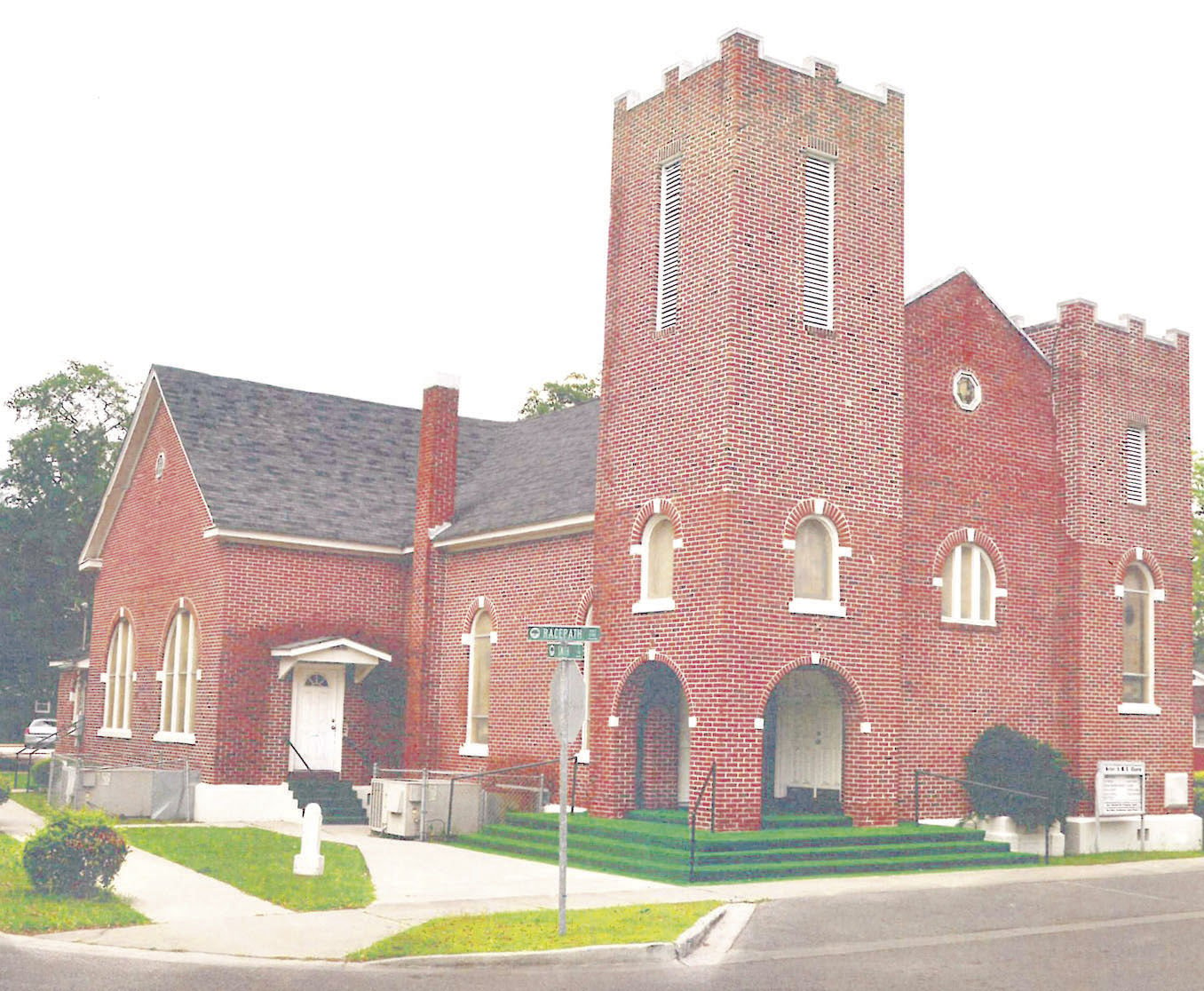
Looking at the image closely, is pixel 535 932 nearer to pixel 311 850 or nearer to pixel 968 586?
pixel 311 850

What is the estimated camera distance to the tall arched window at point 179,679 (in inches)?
1110

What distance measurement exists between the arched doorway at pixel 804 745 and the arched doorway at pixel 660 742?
51.5 inches

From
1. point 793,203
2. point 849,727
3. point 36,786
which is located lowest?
point 36,786

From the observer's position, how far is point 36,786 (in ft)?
111

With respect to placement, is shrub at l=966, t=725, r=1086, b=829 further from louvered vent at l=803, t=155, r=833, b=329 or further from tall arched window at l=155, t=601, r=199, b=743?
tall arched window at l=155, t=601, r=199, b=743

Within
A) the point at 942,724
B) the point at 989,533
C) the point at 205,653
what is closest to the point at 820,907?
the point at 942,724

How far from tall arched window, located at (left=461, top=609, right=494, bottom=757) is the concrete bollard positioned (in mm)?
9190

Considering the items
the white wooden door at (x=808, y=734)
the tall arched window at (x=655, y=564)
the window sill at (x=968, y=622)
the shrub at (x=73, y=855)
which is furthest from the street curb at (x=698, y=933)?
the window sill at (x=968, y=622)

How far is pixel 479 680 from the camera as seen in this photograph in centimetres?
2720

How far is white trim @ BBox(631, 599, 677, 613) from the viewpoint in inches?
842

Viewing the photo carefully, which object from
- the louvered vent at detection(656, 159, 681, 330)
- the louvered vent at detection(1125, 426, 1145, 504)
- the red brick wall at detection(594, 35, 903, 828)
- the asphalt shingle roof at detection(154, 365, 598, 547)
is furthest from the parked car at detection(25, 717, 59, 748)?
the louvered vent at detection(1125, 426, 1145, 504)

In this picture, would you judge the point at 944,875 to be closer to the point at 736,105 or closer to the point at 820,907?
the point at 820,907

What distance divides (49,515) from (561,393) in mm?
17515

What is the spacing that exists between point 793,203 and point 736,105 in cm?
163
